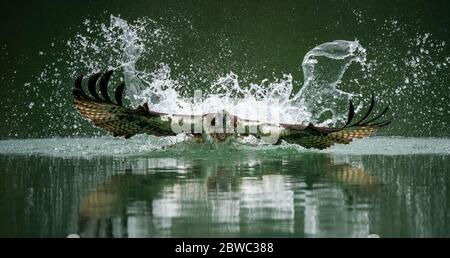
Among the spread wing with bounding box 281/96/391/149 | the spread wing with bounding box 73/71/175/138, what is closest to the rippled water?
the spread wing with bounding box 281/96/391/149

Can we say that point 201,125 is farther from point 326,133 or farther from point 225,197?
point 225,197

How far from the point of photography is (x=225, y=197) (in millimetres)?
5836

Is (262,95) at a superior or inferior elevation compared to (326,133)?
superior

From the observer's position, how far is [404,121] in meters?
14.3

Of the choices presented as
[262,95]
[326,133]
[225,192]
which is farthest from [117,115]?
[262,95]

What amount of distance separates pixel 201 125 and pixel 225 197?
294 centimetres

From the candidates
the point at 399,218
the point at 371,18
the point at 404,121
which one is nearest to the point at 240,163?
the point at 399,218

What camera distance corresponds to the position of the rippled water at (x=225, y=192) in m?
4.73

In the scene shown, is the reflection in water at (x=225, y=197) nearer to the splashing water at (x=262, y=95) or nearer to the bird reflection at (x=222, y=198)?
the bird reflection at (x=222, y=198)

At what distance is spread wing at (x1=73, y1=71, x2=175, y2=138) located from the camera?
25.4 ft

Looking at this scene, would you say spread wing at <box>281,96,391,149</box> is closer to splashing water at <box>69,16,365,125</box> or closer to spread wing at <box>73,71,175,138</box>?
splashing water at <box>69,16,365,125</box>

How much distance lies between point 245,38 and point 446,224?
11.0 m

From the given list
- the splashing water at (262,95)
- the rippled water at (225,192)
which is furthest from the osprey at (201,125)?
the splashing water at (262,95)

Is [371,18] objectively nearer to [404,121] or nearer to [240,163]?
[404,121]
